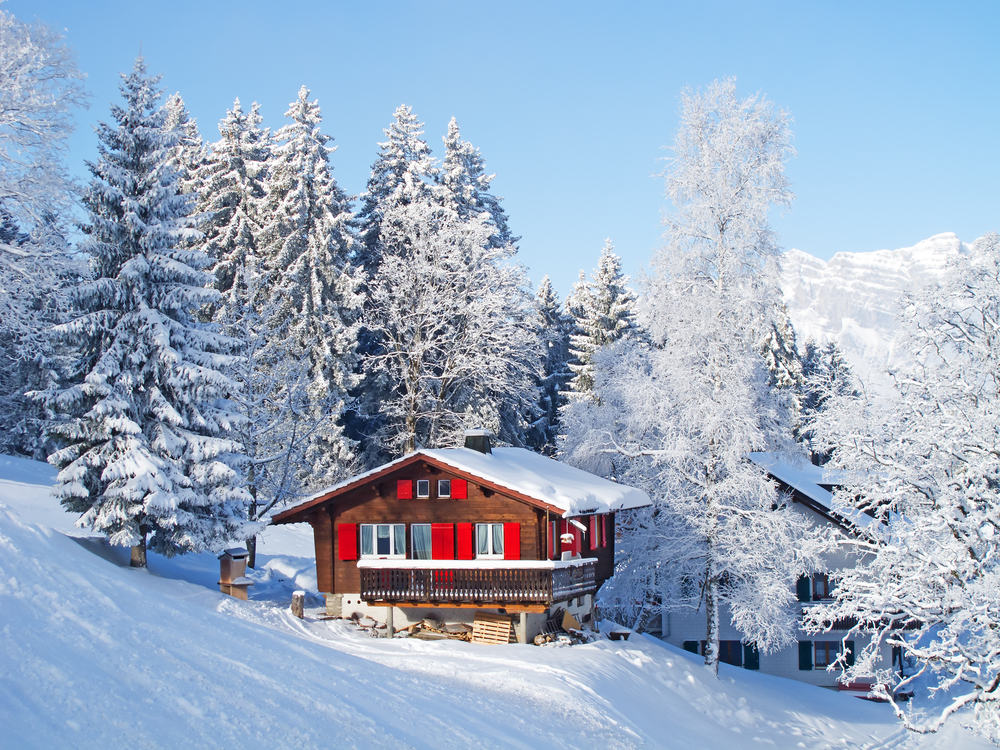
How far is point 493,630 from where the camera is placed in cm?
2288

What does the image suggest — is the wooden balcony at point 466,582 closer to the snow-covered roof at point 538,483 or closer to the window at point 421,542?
the window at point 421,542

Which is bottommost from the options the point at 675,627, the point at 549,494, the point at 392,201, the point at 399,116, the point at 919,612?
the point at 675,627

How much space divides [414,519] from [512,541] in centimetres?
324

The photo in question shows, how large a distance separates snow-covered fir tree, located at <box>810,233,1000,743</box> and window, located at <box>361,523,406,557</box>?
12377 mm

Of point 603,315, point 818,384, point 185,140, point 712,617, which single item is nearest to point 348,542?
point 712,617

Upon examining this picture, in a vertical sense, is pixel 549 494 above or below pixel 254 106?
below

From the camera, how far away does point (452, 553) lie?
24.3 meters

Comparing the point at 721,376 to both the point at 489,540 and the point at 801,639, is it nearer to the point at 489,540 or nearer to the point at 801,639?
the point at 489,540

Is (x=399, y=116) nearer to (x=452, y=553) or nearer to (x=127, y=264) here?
(x=127, y=264)

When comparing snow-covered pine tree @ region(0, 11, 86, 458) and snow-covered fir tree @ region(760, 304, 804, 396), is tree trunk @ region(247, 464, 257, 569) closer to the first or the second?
snow-covered pine tree @ region(0, 11, 86, 458)

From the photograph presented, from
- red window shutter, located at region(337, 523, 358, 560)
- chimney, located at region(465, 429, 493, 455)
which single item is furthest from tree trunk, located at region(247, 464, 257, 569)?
chimney, located at region(465, 429, 493, 455)

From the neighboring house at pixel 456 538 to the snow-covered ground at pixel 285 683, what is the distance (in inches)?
59.5

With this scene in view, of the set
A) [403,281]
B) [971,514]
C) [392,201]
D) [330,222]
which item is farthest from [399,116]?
[971,514]

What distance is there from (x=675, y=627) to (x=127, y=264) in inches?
983
